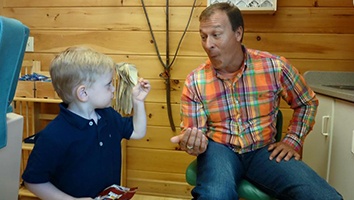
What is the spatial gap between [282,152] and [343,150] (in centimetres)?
29

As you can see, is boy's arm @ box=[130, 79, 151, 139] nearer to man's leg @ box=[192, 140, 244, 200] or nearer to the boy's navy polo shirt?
the boy's navy polo shirt

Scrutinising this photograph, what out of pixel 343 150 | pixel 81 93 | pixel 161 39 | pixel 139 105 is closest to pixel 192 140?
pixel 139 105

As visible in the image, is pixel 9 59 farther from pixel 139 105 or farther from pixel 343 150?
pixel 343 150

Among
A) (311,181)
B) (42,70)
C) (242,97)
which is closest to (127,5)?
(42,70)

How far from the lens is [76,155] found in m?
0.98

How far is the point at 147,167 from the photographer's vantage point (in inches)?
87.0

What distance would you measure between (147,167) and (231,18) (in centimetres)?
124

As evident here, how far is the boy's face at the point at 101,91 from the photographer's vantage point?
1.00 metres

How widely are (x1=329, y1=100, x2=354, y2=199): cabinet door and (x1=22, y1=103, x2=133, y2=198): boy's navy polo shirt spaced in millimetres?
939

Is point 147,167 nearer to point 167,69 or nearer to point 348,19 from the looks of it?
point 167,69

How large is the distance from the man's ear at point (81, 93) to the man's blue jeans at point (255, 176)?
53 cm

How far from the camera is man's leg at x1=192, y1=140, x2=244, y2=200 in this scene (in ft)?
3.65

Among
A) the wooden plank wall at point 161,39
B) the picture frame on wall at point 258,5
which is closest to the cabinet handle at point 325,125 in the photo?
the wooden plank wall at point 161,39

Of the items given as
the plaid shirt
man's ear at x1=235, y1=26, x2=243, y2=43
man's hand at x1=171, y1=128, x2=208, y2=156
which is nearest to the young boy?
man's hand at x1=171, y1=128, x2=208, y2=156
